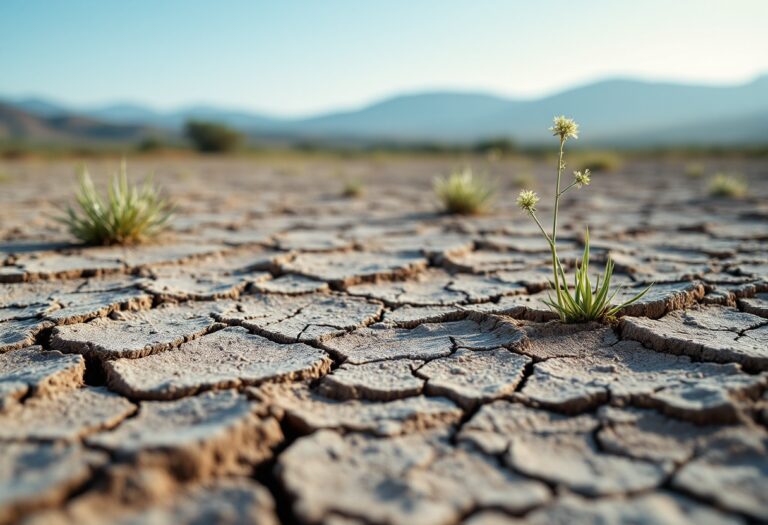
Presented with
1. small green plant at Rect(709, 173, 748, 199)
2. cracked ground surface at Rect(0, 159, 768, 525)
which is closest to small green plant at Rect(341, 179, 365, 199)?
cracked ground surface at Rect(0, 159, 768, 525)

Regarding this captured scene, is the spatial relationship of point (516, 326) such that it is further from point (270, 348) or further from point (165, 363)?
point (165, 363)

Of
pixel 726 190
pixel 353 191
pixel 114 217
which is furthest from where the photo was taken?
pixel 353 191

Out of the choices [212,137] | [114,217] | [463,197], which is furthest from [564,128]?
[212,137]

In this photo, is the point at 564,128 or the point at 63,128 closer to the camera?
the point at 564,128

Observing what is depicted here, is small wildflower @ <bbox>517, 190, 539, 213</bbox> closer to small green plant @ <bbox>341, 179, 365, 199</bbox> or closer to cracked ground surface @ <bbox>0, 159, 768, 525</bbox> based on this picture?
cracked ground surface @ <bbox>0, 159, 768, 525</bbox>

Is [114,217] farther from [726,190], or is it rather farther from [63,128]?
[63,128]

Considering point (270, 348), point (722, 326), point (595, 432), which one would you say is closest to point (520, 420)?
point (595, 432)

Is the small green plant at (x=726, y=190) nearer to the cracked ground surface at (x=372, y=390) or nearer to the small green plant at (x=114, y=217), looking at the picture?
the cracked ground surface at (x=372, y=390)
